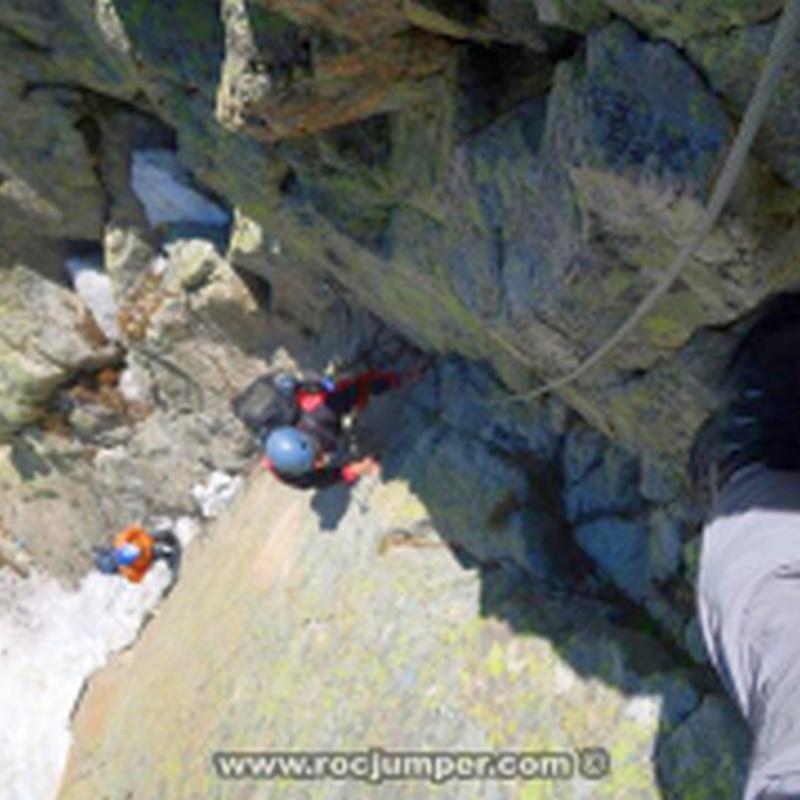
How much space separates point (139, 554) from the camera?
59.0 ft

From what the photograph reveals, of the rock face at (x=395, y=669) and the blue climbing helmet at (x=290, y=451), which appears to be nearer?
the rock face at (x=395, y=669)

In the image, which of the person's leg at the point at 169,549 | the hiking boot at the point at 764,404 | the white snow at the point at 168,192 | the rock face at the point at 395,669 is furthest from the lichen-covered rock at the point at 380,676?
the white snow at the point at 168,192

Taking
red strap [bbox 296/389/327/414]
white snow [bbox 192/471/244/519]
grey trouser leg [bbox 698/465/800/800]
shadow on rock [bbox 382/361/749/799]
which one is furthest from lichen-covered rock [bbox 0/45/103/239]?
grey trouser leg [bbox 698/465/800/800]

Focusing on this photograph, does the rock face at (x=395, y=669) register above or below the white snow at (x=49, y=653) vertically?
above

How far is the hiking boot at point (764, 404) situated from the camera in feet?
21.1

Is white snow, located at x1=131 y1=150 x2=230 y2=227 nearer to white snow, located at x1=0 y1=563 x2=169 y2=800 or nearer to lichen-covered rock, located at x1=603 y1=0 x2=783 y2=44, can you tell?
white snow, located at x1=0 y1=563 x2=169 y2=800

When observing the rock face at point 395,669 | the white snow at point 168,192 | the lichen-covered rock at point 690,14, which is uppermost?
the lichen-covered rock at point 690,14

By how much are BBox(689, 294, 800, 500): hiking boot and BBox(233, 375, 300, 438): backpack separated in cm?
641

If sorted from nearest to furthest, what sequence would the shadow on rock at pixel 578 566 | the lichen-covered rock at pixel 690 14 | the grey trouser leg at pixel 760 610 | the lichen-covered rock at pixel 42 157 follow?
the grey trouser leg at pixel 760 610 < the lichen-covered rock at pixel 690 14 < the shadow on rock at pixel 578 566 < the lichen-covered rock at pixel 42 157

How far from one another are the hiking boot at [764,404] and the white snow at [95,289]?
545 inches


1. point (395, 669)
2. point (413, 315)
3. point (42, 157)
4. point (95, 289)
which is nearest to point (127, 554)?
point (95, 289)

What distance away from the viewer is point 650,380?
7.80m

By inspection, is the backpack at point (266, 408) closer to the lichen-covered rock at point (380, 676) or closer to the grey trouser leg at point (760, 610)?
the lichen-covered rock at point (380, 676)

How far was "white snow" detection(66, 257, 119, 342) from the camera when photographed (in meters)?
18.1
